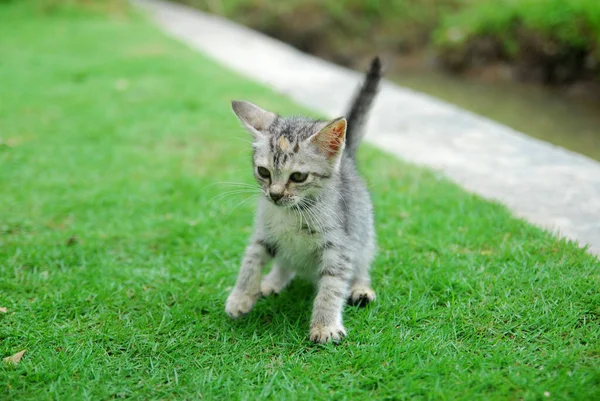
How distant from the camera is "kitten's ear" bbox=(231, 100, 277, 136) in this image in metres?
3.08

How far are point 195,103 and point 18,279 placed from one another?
4255 millimetres

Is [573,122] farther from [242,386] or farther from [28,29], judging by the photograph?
[28,29]

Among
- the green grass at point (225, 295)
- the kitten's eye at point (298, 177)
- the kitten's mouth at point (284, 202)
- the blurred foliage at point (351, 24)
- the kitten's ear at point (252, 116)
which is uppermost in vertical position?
the blurred foliage at point (351, 24)

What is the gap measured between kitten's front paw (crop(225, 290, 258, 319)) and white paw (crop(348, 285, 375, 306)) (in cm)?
58

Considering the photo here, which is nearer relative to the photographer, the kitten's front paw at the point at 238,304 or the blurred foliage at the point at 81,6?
the kitten's front paw at the point at 238,304

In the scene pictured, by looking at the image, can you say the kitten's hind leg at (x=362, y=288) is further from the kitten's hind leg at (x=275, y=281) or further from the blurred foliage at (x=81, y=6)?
the blurred foliage at (x=81, y=6)

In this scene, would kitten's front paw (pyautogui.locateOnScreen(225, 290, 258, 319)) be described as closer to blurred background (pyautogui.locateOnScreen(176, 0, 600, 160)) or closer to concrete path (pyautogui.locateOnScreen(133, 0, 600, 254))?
concrete path (pyautogui.locateOnScreen(133, 0, 600, 254))

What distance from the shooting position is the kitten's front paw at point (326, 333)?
9.03 feet

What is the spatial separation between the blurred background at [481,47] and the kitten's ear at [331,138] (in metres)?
4.97

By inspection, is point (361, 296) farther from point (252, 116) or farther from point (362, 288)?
point (252, 116)

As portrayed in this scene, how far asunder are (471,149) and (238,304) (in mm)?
3404

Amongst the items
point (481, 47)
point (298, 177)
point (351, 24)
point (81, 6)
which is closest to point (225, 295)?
point (298, 177)

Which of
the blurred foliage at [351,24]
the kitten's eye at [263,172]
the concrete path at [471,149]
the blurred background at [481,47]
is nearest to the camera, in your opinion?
the kitten's eye at [263,172]

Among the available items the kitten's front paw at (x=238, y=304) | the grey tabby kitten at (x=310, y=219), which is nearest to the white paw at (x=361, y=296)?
the grey tabby kitten at (x=310, y=219)
